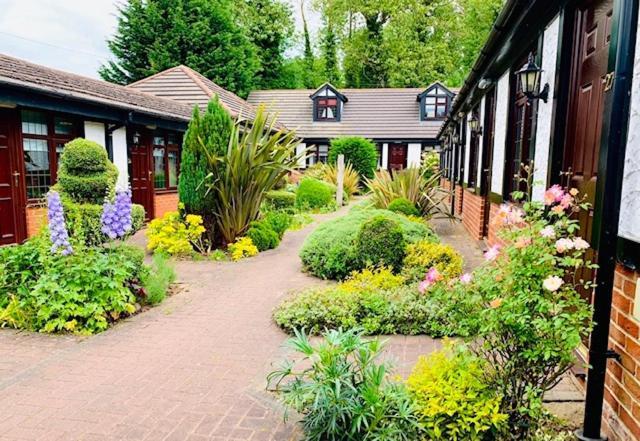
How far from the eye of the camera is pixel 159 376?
3.47 metres

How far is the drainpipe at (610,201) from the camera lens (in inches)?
85.9

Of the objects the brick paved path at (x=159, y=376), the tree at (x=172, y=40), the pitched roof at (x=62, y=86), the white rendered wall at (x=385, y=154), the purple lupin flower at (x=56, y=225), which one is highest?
the tree at (x=172, y=40)

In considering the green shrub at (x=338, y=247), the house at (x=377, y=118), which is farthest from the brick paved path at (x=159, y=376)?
the house at (x=377, y=118)

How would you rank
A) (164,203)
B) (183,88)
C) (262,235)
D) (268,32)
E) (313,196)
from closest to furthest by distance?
(262,235), (164,203), (313,196), (183,88), (268,32)

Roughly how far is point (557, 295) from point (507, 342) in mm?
362

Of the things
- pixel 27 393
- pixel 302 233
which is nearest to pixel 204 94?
pixel 302 233

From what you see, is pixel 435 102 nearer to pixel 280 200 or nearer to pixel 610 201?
pixel 280 200

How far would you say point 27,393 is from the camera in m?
3.22

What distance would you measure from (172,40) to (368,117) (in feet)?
38.8

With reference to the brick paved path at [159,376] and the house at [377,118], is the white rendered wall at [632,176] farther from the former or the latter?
the house at [377,118]

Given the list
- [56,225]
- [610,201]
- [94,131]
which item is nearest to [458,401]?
[610,201]

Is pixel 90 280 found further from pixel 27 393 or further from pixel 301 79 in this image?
pixel 301 79

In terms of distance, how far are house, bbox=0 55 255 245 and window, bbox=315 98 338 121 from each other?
14.1m

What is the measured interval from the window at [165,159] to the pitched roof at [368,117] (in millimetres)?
12378
